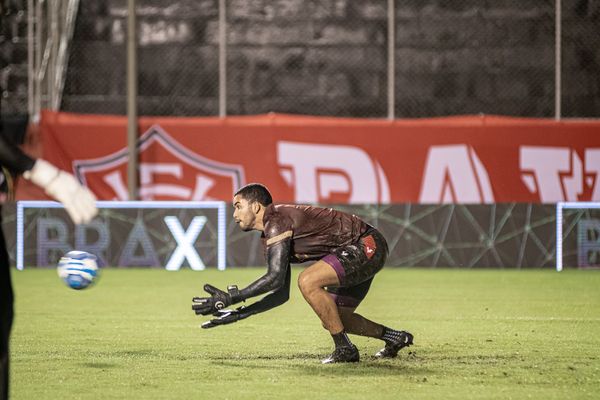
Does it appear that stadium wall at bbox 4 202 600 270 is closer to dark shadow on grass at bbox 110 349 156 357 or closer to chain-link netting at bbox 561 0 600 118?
chain-link netting at bbox 561 0 600 118

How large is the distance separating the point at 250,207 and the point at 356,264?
2.97 ft

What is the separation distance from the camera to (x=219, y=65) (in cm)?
2172

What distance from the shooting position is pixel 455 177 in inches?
Result: 824

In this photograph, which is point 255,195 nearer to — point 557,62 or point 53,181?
point 53,181

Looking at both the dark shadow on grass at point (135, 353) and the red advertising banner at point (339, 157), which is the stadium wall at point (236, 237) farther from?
the dark shadow on grass at point (135, 353)

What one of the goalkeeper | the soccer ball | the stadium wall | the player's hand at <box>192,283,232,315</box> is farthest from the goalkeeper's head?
the stadium wall

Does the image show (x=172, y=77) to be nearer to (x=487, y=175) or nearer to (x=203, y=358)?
(x=487, y=175)

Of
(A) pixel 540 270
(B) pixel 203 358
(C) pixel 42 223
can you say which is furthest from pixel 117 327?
(A) pixel 540 270

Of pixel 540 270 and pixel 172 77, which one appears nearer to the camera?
pixel 540 270

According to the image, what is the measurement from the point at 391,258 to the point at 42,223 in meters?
5.61

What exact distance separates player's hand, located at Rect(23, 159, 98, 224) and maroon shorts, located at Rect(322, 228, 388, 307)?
3.65 m

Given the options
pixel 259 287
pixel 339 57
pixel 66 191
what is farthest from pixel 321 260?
pixel 339 57

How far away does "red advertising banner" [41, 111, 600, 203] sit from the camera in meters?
21.0

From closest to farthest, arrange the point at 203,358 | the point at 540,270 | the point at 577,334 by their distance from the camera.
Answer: the point at 203,358, the point at 577,334, the point at 540,270
